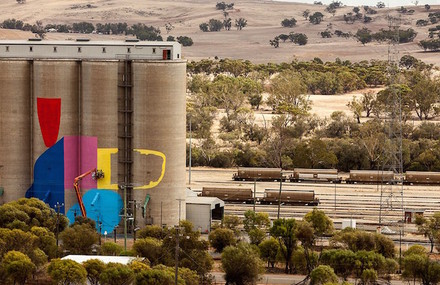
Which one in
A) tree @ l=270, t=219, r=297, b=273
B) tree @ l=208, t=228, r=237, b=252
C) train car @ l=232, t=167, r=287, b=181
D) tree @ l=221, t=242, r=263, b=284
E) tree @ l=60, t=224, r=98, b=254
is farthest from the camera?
train car @ l=232, t=167, r=287, b=181

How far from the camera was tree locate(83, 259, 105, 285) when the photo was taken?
44278 mm

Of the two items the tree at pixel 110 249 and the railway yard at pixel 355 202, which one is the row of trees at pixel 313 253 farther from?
the railway yard at pixel 355 202

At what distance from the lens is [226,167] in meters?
91.7

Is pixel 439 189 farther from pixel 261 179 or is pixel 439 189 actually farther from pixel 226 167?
pixel 226 167

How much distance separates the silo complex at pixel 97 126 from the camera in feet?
186

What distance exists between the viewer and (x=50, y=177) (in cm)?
5806

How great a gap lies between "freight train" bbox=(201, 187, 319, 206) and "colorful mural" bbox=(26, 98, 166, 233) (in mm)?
13708

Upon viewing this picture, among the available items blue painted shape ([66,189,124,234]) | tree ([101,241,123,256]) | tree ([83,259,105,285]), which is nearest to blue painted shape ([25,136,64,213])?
blue painted shape ([66,189,124,234])

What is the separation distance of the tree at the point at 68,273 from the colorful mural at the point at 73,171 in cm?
1350

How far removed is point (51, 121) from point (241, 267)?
16272mm

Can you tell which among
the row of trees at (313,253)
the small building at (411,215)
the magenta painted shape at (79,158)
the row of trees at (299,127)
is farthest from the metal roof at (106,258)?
the row of trees at (299,127)

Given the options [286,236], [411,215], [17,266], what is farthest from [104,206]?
[411,215]

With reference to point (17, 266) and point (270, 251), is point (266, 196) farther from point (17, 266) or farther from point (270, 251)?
point (17, 266)

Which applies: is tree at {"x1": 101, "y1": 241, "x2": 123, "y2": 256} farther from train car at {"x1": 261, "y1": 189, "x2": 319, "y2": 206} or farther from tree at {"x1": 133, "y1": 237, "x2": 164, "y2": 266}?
train car at {"x1": 261, "y1": 189, "x2": 319, "y2": 206}
